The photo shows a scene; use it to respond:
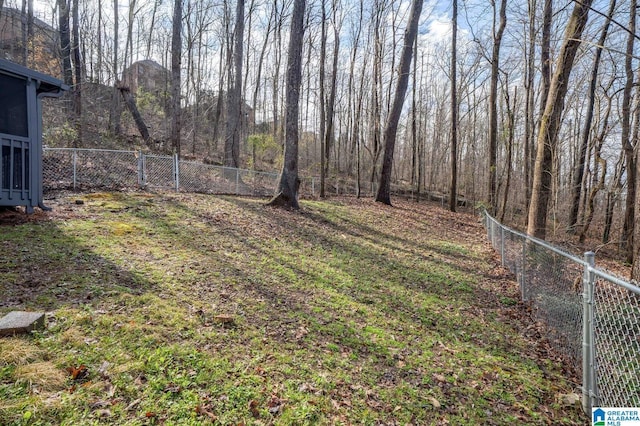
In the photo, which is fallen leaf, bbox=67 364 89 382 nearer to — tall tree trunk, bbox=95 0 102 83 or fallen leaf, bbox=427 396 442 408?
fallen leaf, bbox=427 396 442 408

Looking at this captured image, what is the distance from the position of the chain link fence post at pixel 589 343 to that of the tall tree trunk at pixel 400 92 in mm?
11287

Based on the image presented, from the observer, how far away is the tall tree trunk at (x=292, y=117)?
9.30 meters

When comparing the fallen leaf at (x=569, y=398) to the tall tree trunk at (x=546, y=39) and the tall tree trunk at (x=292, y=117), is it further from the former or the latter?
the tall tree trunk at (x=292, y=117)

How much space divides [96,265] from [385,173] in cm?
1150

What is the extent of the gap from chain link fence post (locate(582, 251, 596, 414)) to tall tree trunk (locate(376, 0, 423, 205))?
444 inches

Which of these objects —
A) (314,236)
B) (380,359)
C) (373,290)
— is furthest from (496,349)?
(314,236)

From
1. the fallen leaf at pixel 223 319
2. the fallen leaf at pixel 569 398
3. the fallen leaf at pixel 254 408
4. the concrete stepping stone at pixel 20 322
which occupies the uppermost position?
the concrete stepping stone at pixel 20 322

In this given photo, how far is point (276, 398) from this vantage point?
97.1 inches

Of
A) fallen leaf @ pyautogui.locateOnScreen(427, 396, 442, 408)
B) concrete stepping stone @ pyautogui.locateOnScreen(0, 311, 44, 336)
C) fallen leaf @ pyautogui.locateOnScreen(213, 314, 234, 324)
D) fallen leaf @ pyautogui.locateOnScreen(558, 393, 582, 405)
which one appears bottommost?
fallen leaf @ pyautogui.locateOnScreen(558, 393, 582, 405)

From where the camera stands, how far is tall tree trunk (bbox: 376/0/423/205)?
42.9 feet

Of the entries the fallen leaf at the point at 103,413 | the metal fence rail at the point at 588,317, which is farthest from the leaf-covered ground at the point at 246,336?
the metal fence rail at the point at 588,317

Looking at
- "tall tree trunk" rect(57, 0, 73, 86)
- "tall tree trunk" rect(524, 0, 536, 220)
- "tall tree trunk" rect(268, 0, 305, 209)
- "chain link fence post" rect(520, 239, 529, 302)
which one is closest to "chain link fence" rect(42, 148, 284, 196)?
"tall tree trunk" rect(268, 0, 305, 209)

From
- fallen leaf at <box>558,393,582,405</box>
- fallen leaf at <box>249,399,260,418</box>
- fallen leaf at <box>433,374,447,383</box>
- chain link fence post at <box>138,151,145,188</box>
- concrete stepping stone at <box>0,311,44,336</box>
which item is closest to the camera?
fallen leaf at <box>249,399,260,418</box>

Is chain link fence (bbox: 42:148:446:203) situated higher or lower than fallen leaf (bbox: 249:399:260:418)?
higher
